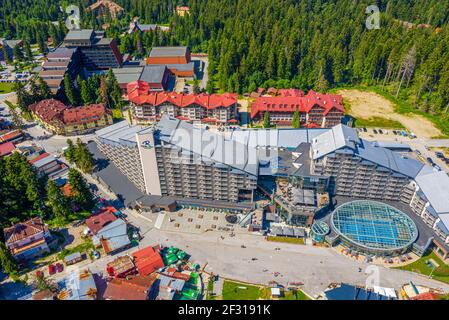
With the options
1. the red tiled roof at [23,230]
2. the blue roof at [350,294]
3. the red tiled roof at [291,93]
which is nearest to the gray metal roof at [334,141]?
the blue roof at [350,294]

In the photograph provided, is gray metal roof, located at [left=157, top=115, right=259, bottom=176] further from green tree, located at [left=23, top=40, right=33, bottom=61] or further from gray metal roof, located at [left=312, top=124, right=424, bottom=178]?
green tree, located at [left=23, top=40, right=33, bottom=61]

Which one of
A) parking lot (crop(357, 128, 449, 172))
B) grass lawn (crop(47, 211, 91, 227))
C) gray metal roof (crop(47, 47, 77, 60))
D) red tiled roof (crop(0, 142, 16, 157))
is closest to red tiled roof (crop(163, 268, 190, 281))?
grass lawn (crop(47, 211, 91, 227))

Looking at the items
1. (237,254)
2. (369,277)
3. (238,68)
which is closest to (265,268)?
(237,254)

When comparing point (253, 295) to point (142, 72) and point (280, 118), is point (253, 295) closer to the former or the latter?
point (280, 118)

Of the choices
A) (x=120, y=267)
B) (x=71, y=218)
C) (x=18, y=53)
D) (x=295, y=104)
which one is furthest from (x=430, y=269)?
(x=18, y=53)

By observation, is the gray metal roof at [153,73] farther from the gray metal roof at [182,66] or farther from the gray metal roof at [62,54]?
the gray metal roof at [62,54]

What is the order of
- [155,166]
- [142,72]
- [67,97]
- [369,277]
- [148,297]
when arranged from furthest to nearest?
[142,72] < [67,97] < [155,166] < [369,277] < [148,297]
